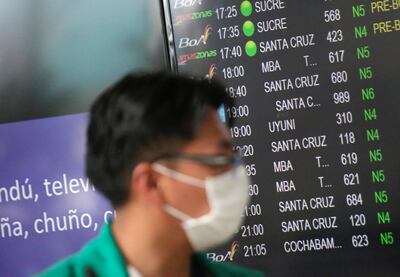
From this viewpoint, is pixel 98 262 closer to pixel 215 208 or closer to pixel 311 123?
pixel 215 208

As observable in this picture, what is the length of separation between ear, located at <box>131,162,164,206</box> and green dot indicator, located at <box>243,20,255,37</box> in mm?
1546

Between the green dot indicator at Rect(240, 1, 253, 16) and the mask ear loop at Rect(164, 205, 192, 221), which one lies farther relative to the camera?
the green dot indicator at Rect(240, 1, 253, 16)

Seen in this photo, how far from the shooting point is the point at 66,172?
3.11 meters

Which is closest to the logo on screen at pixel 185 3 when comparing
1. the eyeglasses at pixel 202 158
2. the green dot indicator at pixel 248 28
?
the green dot indicator at pixel 248 28

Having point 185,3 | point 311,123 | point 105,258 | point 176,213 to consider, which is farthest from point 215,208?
point 185,3

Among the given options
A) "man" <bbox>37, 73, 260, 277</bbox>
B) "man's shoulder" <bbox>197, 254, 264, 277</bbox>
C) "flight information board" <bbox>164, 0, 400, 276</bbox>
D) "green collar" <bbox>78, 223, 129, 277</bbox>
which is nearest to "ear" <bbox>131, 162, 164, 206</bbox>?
"man" <bbox>37, 73, 260, 277</bbox>

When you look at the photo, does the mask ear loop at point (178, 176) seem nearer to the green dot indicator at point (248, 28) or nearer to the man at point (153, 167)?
the man at point (153, 167)

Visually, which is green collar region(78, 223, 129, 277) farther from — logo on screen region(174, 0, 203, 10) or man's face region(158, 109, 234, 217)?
logo on screen region(174, 0, 203, 10)

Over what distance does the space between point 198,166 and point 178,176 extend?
0.05m

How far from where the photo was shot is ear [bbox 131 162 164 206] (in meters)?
1.51

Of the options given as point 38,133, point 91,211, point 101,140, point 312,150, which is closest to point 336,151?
point 312,150

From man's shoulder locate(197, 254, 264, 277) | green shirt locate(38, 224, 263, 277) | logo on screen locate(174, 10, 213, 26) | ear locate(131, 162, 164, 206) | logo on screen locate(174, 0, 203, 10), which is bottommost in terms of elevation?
man's shoulder locate(197, 254, 264, 277)

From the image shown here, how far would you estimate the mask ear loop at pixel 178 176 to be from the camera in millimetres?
1521

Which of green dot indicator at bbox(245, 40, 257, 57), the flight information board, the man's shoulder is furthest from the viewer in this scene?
green dot indicator at bbox(245, 40, 257, 57)
